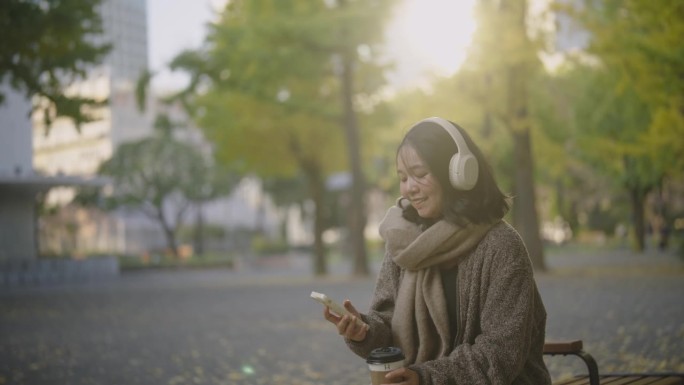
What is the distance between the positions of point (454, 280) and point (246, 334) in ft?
31.5

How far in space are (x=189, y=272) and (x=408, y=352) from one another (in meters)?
39.6

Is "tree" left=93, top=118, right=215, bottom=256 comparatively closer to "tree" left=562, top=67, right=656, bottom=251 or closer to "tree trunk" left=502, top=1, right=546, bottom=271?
"tree" left=562, top=67, right=656, bottom=251

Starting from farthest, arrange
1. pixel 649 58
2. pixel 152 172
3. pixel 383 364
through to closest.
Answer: pixel 152 172 → pixel 649 58 → pixel 383 364

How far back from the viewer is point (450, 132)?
2.92 metres

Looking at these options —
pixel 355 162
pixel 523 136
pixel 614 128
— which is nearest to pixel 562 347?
pixel 523 136

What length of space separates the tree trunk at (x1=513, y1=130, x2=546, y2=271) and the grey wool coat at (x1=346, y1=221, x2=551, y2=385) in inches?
740

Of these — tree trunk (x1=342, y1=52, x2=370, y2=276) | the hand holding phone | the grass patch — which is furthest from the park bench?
the grass patch

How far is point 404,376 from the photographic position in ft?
8.79

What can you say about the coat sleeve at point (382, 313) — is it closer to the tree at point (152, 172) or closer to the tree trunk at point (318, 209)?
the tree trunk at point (318, 209)

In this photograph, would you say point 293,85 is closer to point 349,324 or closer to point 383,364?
point 349,324

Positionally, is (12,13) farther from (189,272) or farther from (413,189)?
(189,272)

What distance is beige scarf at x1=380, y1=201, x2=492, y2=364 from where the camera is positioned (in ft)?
9.57

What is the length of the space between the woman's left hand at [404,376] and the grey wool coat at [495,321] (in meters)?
0.04

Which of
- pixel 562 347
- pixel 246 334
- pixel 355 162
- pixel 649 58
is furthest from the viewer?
pixel 355 162
